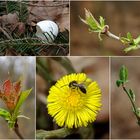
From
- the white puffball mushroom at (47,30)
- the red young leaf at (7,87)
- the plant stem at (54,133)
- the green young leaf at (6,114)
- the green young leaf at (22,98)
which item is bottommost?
the plant stem at (54,133)

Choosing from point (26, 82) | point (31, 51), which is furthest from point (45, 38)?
point (26, 82)

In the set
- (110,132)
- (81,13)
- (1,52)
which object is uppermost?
(81,13)

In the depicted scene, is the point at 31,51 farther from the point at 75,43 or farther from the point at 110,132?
the point at 110,132

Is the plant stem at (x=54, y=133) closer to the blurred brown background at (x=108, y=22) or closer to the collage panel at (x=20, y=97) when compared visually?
the collage panel at (x=20, y=97)

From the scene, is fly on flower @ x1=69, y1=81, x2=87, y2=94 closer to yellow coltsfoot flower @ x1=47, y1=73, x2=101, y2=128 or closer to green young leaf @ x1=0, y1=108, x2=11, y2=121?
yellow coltsfoot flower @ x1=47, y1=73, x2=101, y2=128

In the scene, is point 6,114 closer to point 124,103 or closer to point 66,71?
point 66,71

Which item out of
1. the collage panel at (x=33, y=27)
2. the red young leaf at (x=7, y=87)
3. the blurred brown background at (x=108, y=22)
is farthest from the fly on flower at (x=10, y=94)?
the blurred brown background at (x=108, y=22)
